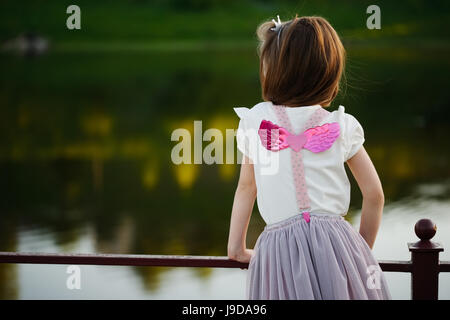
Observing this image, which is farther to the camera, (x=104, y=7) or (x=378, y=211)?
(x=104, y=7)

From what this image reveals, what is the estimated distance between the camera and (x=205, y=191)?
51.3 ft

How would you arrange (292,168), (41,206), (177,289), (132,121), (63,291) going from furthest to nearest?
(132,121) → (41,206) → (177,289) → (63,291) → (292,168)

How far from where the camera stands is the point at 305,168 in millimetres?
1923

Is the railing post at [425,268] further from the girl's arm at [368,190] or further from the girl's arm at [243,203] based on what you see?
the girl's arm at [243,203]

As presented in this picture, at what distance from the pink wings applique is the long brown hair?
3.0 inches

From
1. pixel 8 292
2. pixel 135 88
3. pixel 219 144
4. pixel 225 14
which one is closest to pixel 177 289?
pixel 8 292

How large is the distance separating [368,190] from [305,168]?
0.62 feet

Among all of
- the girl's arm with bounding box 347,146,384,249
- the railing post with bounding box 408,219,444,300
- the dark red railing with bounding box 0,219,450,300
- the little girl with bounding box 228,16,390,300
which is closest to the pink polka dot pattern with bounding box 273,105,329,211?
the little girl with bounding box 228,16,390,300

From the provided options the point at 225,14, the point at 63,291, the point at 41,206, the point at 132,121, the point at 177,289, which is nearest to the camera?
the point at 63,291

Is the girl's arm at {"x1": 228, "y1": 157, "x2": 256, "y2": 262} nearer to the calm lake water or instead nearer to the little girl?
the little girl

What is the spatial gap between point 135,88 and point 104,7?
86.6ft

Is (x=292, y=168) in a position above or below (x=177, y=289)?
above

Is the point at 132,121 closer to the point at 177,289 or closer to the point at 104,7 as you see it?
the point at 177,289

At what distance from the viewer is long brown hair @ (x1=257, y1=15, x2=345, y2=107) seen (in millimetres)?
1894
